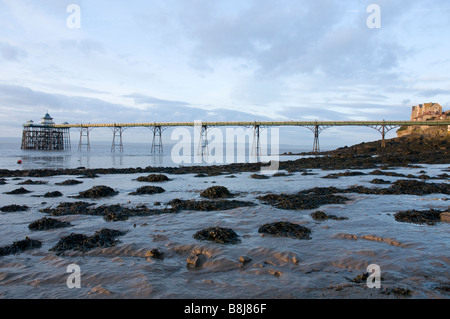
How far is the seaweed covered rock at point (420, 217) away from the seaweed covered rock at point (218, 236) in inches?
223

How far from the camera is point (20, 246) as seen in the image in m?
7.18

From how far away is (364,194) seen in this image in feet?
46.5

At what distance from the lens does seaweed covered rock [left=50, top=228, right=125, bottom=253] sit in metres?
7.16

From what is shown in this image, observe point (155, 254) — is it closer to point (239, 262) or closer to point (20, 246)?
point (239, 262)

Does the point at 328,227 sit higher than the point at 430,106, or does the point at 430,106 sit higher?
the point at 430,106

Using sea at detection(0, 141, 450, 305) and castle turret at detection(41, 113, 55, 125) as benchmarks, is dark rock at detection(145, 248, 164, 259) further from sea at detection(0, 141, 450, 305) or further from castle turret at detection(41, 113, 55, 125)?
castle turret at detection(41, 113, 55, 125)

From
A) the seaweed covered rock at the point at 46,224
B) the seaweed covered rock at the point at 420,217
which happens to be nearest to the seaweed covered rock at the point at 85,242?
the seaweed covered rock at the point at 46,224

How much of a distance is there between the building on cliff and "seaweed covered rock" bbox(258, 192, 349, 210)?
6729cm

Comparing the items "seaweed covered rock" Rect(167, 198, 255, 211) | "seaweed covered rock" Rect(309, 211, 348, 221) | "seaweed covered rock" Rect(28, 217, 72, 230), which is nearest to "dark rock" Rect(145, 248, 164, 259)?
"seaweed covered rock" Rect(28, 217, 72, 230)

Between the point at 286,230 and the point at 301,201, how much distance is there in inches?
179
